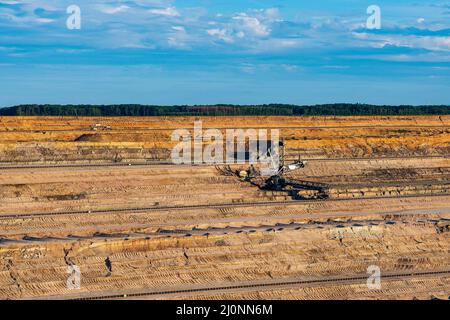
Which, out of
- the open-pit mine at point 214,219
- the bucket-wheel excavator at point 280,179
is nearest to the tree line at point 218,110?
the open-pit mine at point 214,219

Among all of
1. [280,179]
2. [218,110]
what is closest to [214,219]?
[280,179]

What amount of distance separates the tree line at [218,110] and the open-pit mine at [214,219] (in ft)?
120

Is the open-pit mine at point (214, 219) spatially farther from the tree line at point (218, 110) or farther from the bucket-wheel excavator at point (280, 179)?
the tree line at point (218, 110)

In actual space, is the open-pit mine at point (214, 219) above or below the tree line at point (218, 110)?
below

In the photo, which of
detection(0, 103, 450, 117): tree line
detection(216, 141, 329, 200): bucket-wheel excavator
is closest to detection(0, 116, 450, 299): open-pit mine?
detection(216, 141, 329, 200): bucket-wheel excavator

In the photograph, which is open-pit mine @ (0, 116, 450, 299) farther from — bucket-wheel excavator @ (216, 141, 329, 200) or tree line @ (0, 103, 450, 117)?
tree line @ (0, 103, 450, 117)

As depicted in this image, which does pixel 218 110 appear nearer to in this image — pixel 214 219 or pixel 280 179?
pixel 280 179

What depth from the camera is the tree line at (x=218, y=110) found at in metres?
133

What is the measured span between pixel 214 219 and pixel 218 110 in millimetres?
84087

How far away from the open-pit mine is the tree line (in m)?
36.5

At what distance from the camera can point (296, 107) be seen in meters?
156

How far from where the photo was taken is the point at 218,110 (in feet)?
472
